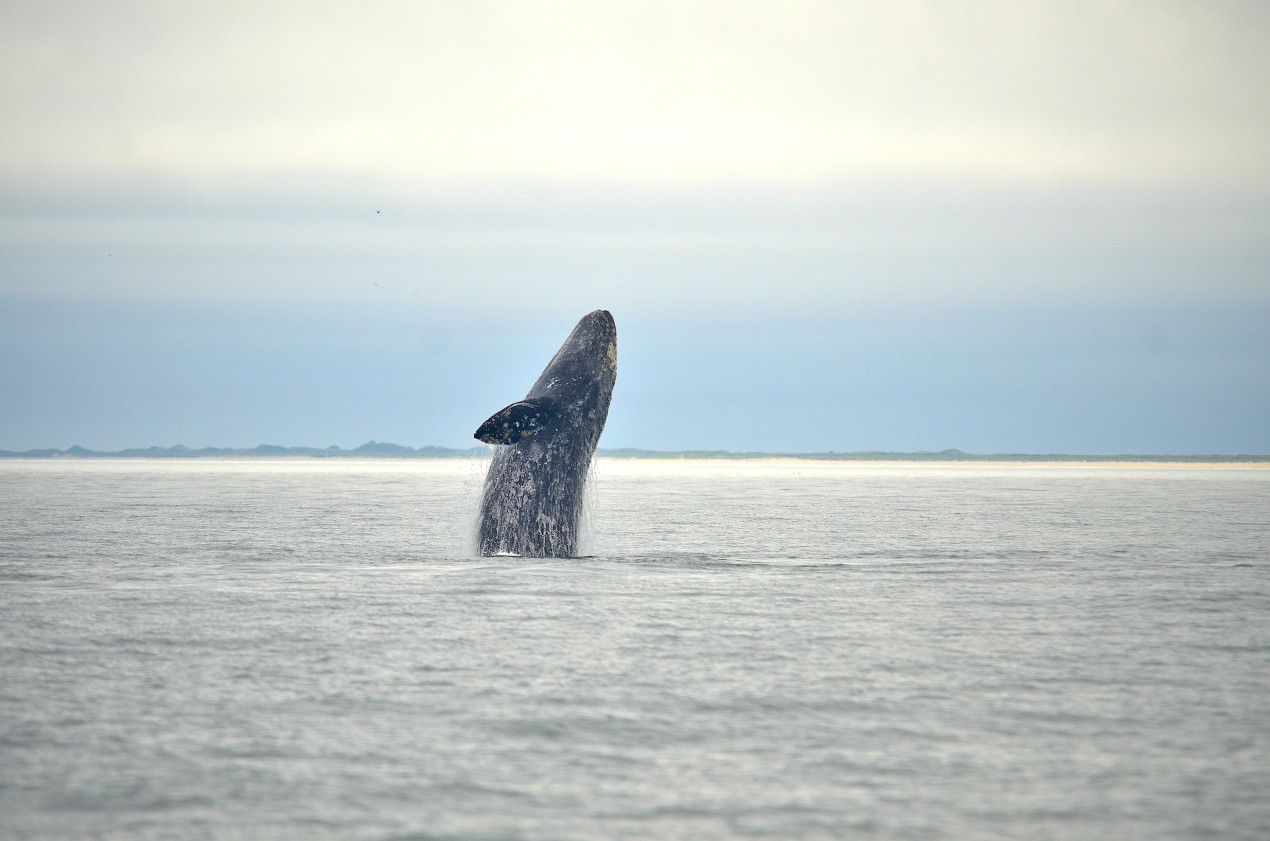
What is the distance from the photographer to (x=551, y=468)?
57.0 feet

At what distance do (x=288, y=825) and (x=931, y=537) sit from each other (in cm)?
1865

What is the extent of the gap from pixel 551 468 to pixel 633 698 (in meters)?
9.44

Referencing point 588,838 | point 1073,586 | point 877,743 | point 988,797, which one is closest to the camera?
point 588,838

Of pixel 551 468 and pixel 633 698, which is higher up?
pixel 551 468

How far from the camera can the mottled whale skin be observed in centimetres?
1742

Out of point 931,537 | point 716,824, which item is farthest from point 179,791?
point 931,537

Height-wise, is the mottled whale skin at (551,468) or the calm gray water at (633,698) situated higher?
the mottled whale skin at (551,468)

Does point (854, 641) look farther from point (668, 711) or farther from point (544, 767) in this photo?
point (544, 767)

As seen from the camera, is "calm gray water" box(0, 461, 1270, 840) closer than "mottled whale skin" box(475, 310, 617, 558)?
Yes

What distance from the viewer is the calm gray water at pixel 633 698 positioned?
579cm

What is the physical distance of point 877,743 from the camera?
6961 mm

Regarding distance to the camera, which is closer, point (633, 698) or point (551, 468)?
point (633, 698)

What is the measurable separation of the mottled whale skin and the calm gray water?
0.97 metres

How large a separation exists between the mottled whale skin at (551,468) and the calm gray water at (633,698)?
0.97 m
